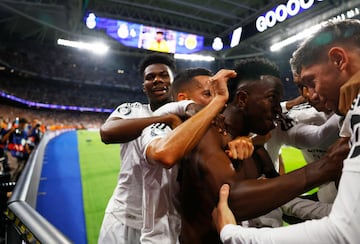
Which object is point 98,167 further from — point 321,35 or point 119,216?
point 321,35

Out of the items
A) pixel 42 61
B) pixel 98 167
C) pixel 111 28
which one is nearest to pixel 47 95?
pixel 42 61

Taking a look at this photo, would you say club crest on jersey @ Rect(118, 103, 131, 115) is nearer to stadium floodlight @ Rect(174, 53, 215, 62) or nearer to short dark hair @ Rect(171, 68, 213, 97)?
short dark hair @ Rect(171, 68, 213, 97)

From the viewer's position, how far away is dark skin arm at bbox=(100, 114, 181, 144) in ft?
5.58

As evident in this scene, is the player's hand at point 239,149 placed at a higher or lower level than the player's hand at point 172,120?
lower

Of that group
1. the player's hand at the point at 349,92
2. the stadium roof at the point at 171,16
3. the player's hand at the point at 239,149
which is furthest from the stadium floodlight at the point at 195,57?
the player's hand at the point at 349,92

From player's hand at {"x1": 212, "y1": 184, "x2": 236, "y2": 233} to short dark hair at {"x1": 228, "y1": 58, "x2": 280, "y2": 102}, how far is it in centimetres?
66

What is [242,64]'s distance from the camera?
5.98ft

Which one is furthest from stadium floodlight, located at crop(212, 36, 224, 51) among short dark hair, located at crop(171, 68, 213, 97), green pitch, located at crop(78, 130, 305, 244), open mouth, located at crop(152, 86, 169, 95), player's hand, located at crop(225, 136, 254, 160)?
player's hand, located at crop(225, 136, 254, 160)

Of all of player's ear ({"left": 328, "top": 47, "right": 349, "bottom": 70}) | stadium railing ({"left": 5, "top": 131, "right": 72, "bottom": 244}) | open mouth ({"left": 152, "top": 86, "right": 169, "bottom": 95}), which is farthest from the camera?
open mouth ({"left": 152, "top": 86, "right": 169, "bottom": 95})

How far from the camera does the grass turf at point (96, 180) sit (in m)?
4.71

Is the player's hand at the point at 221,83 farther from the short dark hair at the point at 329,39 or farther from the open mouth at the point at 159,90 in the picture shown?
the open mouth at the point at 159,90

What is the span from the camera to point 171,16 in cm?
2323

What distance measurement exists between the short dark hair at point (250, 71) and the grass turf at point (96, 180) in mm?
3171

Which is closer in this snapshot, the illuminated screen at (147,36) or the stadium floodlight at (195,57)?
the illuminated screen at (147,36)
